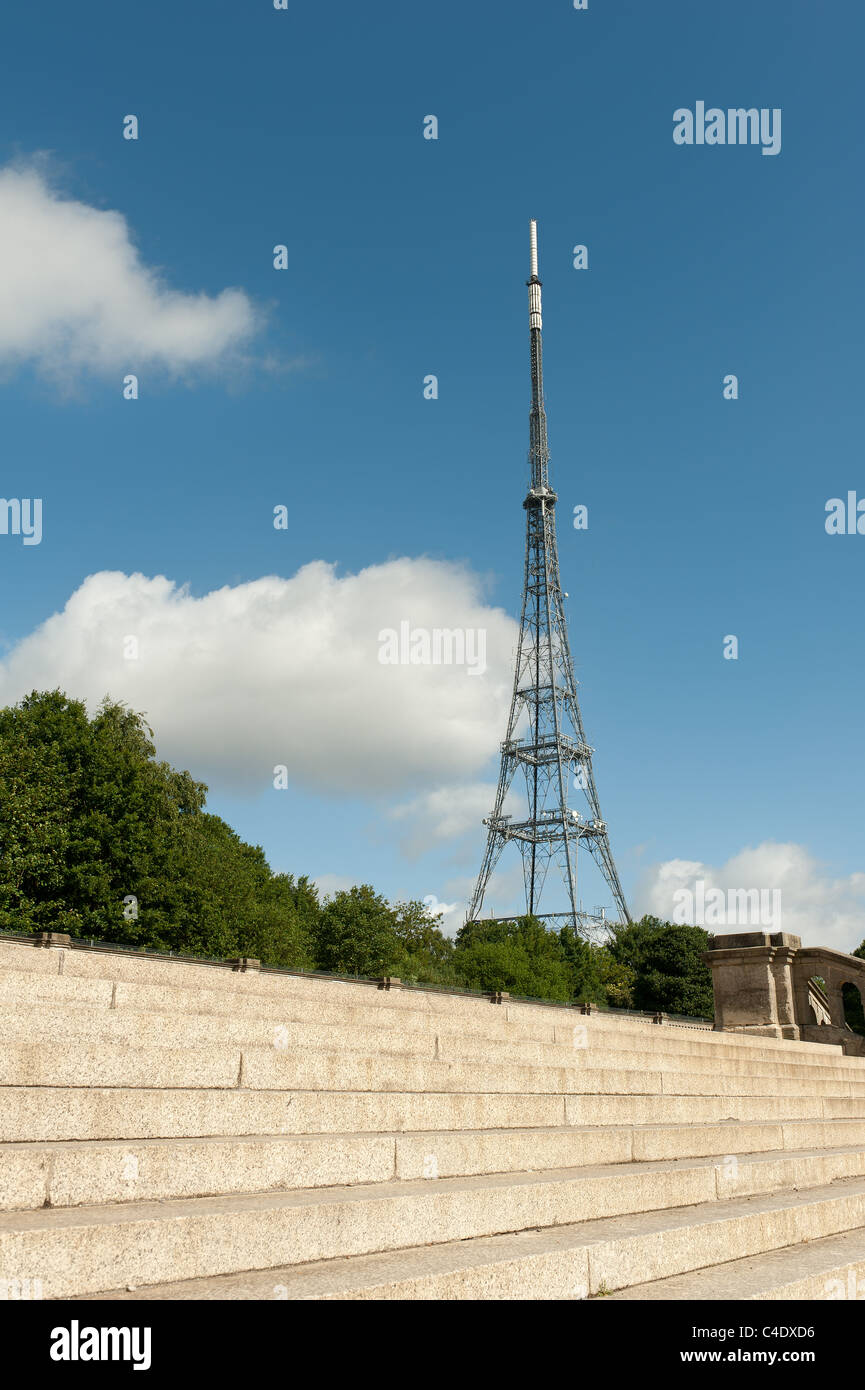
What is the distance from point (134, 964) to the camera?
13.5 metres

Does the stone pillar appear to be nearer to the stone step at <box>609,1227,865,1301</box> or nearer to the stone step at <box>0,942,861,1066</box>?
the stone step at <box>0,942,861,1066</box>

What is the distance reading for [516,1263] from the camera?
471 centimetres

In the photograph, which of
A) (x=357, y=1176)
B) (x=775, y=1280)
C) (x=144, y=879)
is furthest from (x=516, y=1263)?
(x=144, y=879)

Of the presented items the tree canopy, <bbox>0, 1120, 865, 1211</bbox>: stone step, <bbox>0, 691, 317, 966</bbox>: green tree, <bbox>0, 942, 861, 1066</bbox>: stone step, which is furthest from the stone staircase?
<bbox>0, 691, 317, 966</bbox>: green tree

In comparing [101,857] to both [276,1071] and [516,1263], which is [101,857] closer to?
[276,1071]

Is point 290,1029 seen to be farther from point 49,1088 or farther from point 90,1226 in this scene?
point 90,1226

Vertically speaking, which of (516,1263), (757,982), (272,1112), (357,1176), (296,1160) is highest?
(272,1112)

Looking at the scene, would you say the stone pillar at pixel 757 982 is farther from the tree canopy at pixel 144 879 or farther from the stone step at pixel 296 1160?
the stone step at pixel 296 1160

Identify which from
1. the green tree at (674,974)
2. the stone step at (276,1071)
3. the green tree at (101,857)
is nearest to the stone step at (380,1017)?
the stone step at (276,1071)

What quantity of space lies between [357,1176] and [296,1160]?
50cm

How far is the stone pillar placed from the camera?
2891 cm

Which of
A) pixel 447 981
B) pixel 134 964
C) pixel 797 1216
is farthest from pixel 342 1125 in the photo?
pixel 447 981
